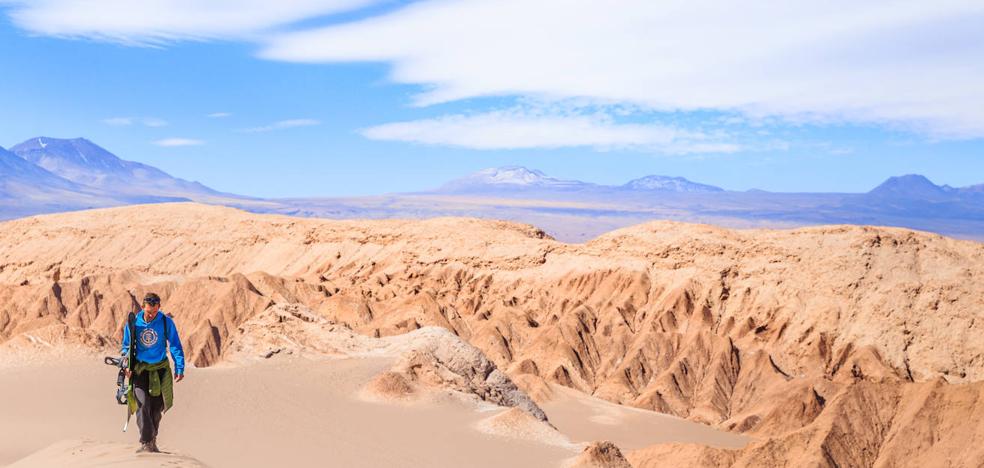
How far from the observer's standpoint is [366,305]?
83062mm

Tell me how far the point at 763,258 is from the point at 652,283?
8.51 meters

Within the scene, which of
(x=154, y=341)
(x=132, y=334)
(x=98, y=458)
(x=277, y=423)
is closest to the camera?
(x=98, y=458)

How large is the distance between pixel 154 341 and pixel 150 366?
1.57ft

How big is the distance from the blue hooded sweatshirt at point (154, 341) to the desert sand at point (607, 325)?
8979 millimetres

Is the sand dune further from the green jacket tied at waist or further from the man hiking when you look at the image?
the green jacket tied at waist

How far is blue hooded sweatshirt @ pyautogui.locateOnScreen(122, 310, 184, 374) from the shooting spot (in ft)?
55.0

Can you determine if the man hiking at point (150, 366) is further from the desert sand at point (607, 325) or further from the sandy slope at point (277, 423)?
the desert sand at point (607, 325)

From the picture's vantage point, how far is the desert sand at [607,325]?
37.0m

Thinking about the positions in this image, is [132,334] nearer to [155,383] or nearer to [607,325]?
[155,383]

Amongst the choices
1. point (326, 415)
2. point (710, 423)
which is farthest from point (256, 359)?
Answer: point (710, 423)

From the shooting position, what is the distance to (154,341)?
1683 centimetres

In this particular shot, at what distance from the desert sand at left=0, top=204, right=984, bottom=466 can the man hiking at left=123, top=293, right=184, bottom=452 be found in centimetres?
837

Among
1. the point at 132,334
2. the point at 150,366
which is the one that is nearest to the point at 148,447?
the point at 150,366

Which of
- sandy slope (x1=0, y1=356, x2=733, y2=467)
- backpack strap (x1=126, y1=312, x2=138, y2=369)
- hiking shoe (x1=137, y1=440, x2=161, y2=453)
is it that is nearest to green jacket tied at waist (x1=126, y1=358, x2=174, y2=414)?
backpack strap (x1=126, y1=312, x2=138, y2=369)
